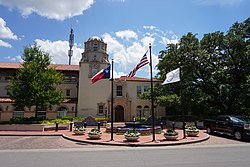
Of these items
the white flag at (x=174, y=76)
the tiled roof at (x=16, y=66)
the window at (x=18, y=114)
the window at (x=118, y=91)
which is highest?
the tiled roof at (x=16, y=66)

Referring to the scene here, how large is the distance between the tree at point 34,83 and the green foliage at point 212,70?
1378 centimetres

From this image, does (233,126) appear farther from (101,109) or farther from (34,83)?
(101,109)

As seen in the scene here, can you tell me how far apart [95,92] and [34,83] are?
12.0 metres

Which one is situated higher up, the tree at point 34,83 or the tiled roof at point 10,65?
the tiled roof at point 10,65

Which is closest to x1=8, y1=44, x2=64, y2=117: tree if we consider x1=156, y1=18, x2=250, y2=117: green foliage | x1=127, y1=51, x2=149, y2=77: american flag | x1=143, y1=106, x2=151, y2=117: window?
x1=127, y1=51, x2=149, y2=77: american flag

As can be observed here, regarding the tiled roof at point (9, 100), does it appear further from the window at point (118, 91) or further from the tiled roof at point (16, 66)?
the window at point (118, 91)

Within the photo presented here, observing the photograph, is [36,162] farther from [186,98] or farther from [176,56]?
[176,56]

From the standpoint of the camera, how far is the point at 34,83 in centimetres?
2203

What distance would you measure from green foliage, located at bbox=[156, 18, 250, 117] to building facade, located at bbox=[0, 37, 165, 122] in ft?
21.1

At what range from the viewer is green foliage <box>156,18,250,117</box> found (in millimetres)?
24609

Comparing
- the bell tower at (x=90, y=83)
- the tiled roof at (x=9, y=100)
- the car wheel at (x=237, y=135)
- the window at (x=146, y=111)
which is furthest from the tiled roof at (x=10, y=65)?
the car wheel at (x=237, y=135)

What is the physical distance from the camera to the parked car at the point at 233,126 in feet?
46.2

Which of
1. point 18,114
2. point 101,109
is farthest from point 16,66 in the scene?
point 101,109

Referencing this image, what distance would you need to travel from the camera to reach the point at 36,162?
7.71 m
